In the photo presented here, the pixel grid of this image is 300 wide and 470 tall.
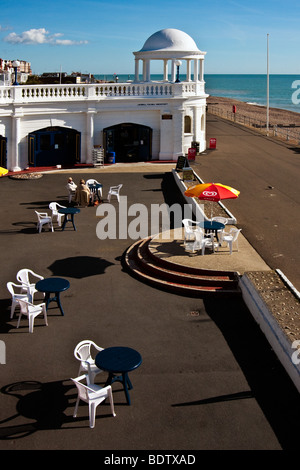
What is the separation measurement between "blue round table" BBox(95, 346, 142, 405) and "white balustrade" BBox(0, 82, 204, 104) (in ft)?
70.3

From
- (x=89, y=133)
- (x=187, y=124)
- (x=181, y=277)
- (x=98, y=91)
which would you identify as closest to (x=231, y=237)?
(x=181, y=277)

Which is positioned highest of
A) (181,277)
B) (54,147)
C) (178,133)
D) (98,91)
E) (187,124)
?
(98,91)

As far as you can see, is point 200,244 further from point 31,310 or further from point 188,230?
point 31,310

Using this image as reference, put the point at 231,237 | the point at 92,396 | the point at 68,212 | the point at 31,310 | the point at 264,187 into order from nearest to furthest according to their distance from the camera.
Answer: the point at 92,396, the point at 31,310, the point at 231,237, the point at 68,212, the point at 264,187

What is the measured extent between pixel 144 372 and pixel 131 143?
2394 cm

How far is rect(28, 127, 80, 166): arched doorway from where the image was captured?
30.1m

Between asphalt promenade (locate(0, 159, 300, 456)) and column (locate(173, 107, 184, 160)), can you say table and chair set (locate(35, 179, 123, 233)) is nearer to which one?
asphalt promenade (locate(0, 159, 300, 456))

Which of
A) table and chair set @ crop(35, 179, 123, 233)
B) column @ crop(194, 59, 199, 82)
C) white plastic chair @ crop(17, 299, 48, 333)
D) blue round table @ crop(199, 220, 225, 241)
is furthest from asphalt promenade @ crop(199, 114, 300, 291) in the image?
white plastic chair @ crop(17, 299, 48, 333)

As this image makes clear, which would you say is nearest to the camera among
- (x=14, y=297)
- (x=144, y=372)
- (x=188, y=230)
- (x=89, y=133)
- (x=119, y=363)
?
(x=119, y=363)

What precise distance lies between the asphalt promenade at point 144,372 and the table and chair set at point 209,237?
2195 millimetres

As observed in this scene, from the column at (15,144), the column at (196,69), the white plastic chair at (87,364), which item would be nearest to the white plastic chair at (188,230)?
the white plastic chair at (87,364)

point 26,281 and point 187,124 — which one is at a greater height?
point 187,124

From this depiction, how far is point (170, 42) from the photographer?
34406 mm
